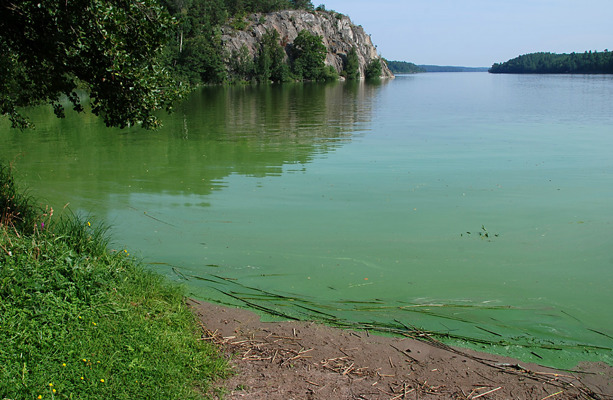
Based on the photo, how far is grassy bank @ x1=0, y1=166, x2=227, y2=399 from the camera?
4.65 meters

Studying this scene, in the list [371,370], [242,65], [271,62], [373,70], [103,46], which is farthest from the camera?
[373,70]

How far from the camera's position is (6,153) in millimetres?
18094

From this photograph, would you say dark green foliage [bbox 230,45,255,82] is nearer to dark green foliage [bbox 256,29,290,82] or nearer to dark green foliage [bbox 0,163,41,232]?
dark green foliage [bbox 256,29,290,82]

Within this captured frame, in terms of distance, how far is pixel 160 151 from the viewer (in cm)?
1925

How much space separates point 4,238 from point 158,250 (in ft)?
10.6

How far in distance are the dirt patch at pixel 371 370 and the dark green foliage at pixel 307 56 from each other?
110 metres

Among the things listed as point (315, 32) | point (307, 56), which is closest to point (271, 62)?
point (307, 56)

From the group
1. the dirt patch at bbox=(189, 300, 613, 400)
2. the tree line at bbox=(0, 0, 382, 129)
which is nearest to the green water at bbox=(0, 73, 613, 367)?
the dirt patch at bbox=(189, 300, 613, 400)

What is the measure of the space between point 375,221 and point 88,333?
677 centimetres

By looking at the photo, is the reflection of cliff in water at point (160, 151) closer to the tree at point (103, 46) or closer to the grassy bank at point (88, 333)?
the tree at point (103, 46)

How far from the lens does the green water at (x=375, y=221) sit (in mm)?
7191

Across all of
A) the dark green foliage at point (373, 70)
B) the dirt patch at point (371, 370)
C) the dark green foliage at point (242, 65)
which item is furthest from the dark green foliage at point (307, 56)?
the dirt patch at point (371, 370)

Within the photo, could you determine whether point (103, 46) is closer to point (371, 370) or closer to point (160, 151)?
point (371, 370)

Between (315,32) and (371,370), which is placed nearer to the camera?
(371,370)
